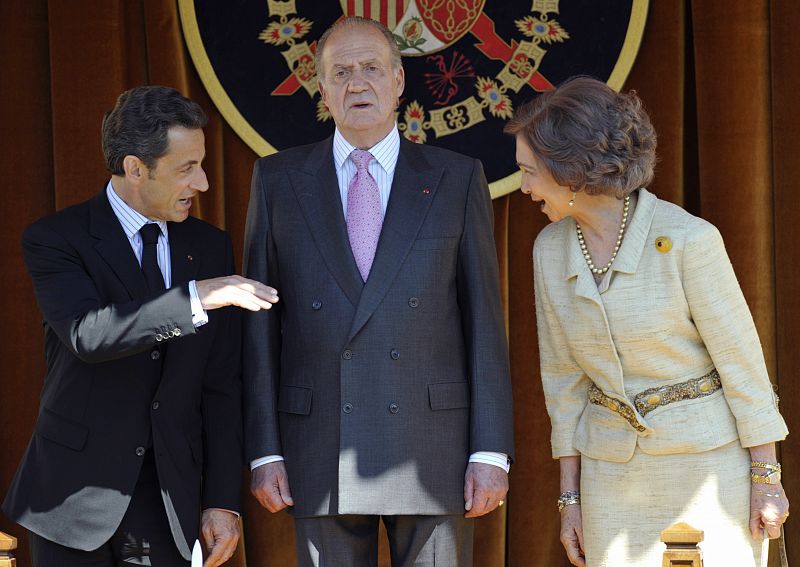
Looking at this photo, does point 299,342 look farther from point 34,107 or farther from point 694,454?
point 34,107

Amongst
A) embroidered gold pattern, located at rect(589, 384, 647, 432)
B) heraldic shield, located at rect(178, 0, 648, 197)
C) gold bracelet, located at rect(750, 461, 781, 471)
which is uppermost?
heraldic shield, located at rect(178, 0, 648, 197)

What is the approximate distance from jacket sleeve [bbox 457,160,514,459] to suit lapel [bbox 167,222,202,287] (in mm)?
700

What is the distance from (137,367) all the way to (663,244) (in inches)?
52.7

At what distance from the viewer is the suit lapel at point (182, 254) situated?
10.7ft

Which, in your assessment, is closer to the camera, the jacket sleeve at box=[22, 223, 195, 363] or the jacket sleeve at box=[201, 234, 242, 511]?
the jacket sleeve at box=[22, 223, 195, 363]

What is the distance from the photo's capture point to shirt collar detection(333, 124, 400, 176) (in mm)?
3396

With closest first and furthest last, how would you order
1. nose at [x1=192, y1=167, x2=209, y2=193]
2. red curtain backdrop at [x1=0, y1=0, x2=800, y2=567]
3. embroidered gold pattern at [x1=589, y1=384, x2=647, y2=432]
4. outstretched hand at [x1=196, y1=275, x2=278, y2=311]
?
1. outstretched hand at [x1=196, y1=275, x2=278, y2=311]
2. embroidered gold pattern at [x1=589, y1=384, x2=647, y2=432]
3. nose at [x1=192, y1=167, x2=209, y2=193]
4. red curtain backdrop at [x1=0, y1=0, x2=800, y2=567]

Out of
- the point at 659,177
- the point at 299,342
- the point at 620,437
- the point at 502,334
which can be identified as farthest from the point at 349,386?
the point at 659,177

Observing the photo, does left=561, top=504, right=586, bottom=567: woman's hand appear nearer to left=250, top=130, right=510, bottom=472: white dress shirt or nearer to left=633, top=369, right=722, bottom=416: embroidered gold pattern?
left=633, top=369, right=722, bottom=416: embroidered gold pattern

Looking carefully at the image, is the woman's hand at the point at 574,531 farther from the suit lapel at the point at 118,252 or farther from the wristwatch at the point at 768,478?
the suit lapel at the point at 118,252

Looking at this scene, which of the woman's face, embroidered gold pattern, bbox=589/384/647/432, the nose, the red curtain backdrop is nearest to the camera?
embroidered gold pattern, bbox=589/384/647/432

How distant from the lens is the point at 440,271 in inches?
130

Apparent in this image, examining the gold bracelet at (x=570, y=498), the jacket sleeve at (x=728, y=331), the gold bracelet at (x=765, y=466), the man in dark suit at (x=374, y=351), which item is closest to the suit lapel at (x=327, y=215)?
the man in dark suit at (x=374, y=351)

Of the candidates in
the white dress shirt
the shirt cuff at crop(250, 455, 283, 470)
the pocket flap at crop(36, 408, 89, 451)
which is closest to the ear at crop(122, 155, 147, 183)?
the white dress shirt
